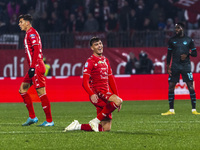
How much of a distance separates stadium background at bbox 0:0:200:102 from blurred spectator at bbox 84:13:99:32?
4 cm

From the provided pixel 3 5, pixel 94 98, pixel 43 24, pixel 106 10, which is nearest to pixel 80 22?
pixel 106 10

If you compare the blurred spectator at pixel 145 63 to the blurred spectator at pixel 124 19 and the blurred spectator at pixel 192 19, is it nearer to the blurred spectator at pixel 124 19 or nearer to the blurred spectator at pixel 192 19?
the blurred spectator at pixel 124 19

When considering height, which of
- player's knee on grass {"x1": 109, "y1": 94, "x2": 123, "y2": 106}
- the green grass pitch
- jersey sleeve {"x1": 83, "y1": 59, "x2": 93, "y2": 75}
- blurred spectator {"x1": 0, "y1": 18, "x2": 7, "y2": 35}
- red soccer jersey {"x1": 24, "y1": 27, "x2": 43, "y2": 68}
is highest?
blurred spectator {"x1": 0, "y1": 18, "x2": 7, "y2": 35}

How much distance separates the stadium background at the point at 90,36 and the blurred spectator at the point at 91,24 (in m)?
0.04

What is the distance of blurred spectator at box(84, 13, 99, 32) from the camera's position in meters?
23.3

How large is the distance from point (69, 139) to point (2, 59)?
13.5 m

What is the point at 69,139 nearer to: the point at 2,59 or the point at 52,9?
the point at 2,59

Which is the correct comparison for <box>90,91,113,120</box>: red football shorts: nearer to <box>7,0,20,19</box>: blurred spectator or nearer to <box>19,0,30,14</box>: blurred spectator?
<box>19,0,30,14</box>: blurred spectator

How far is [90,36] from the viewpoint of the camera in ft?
69.5

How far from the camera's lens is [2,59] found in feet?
68.6

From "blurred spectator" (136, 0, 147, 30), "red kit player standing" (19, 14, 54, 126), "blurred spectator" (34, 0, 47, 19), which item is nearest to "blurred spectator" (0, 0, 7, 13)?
"blurred spectator" (34, 0, 47, 19)

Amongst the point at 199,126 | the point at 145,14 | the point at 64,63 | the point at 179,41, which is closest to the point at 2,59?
the point at 64,63

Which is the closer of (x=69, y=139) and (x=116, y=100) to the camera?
(x=69, y=139)

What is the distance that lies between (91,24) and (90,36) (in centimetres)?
226
